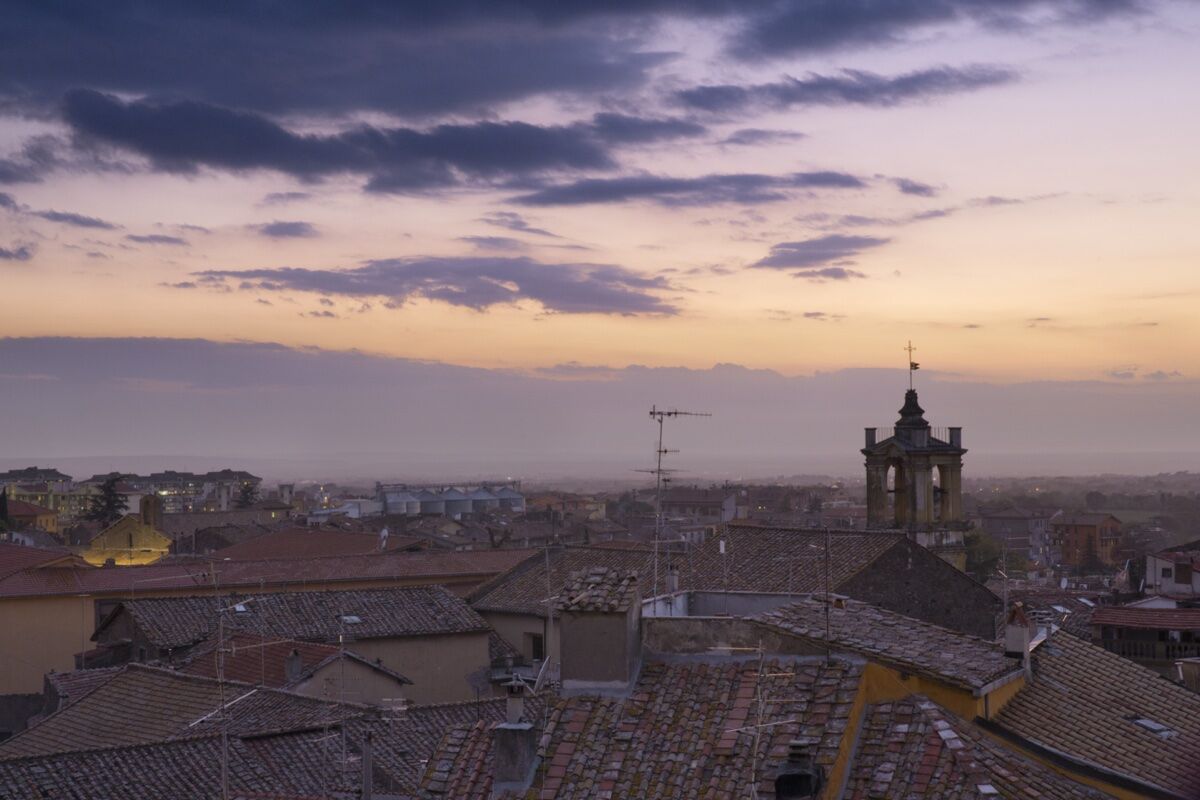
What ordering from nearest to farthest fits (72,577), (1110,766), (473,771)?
(473,771) → (1110,766) → (72,577)

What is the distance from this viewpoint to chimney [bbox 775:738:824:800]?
9.94 metres

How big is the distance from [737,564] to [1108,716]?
1442 cm

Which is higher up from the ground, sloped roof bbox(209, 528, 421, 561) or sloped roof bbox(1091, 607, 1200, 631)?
sloped roof bbox(209, 528, 421, 561)

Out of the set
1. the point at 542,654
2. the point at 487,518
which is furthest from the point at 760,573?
the point at 487,518

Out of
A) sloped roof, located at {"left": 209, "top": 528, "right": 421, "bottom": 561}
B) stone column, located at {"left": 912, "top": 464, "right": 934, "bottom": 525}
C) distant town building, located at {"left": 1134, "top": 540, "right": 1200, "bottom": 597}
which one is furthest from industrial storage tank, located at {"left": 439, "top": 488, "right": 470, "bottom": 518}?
stone column, located at {"left": 912, "top": 464, "right": 934, "bottom": 525}

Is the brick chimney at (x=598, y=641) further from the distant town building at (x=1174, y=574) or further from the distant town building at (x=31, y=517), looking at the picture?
the distant town building at (x=31, y=517)

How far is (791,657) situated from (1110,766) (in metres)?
3.20

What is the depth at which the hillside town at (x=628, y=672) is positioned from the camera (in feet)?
35.5

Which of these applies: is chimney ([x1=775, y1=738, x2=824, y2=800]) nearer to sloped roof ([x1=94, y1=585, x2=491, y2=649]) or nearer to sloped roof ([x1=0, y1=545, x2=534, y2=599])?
sloped roof ([x1=94, y1=585, x2=491, y2=649])

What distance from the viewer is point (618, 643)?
11555mm

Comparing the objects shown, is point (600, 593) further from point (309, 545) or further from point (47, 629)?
point (309, 545)

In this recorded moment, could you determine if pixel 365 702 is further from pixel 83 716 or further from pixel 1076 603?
pixel 1076 603

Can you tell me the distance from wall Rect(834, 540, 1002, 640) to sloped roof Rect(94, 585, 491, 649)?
28.4 ft

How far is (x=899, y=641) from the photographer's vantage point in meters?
12.9
